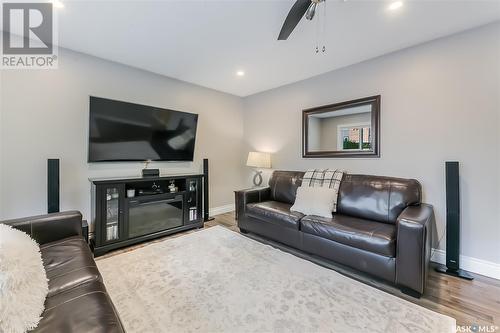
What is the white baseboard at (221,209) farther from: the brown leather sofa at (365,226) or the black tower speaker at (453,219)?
the black tower speaker at (453,219)

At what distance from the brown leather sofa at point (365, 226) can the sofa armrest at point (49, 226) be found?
1911 mm

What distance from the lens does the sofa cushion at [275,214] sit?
Result: 2586mm

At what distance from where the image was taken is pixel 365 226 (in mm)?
2213

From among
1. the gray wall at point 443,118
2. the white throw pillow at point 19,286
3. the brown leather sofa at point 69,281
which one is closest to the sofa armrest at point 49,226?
the brown leather sofa at point 69,281

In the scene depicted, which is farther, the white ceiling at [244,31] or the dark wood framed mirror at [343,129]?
the dark wood framed mirror at [343,129]

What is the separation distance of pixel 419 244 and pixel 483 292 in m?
0.81

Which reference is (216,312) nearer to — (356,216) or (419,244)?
(419,244)

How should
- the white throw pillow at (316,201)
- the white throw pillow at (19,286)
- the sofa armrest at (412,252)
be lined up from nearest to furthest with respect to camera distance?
the white throw pillow at (19,286)
the sofa armrest at (412,252)
the white throw pillow at (316,201)

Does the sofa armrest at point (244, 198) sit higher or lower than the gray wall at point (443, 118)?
lower

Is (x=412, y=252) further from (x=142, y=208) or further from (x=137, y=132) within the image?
(x=137, y=132)

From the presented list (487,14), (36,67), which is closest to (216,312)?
(36,67)

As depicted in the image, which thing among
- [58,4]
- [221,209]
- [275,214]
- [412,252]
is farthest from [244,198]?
[58,4]

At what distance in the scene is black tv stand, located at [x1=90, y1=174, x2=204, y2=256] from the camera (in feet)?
8.59

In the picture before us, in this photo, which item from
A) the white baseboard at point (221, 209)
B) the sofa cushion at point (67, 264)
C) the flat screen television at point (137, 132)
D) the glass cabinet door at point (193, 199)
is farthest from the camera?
the white baseboard at point (221, 209)
